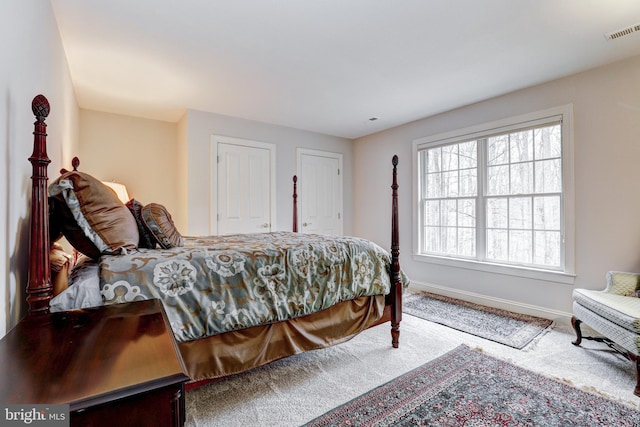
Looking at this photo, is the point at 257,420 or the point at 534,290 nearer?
the point at 257,420

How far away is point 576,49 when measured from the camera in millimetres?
2514

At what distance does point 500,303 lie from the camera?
11.4ft

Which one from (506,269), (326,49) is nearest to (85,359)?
(326,49)

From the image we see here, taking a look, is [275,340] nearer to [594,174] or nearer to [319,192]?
[594,174]

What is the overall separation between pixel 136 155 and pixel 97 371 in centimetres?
423

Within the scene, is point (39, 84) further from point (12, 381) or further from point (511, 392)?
point (511, 392)

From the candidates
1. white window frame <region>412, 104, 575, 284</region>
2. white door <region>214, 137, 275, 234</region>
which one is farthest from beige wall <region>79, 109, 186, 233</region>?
white window frame <region>412, 104, 575, 284</region>

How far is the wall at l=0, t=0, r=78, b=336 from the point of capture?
43.8 inches

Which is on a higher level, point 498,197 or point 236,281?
point 498,197

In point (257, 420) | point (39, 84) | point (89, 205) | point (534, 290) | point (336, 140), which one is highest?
point (336, 140)

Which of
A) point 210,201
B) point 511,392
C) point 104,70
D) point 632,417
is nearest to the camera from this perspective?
point 632,417

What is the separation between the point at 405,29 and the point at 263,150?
9.03 ft

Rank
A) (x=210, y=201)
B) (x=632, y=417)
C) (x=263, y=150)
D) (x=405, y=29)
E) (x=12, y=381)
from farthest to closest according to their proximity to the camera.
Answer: (x=263, y=150) < (x=210, y=201) < (x=405, y=29) < (x=632, y=417) < (x=12, y=381)

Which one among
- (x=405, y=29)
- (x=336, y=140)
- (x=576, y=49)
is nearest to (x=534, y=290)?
(x=576, y=49)
